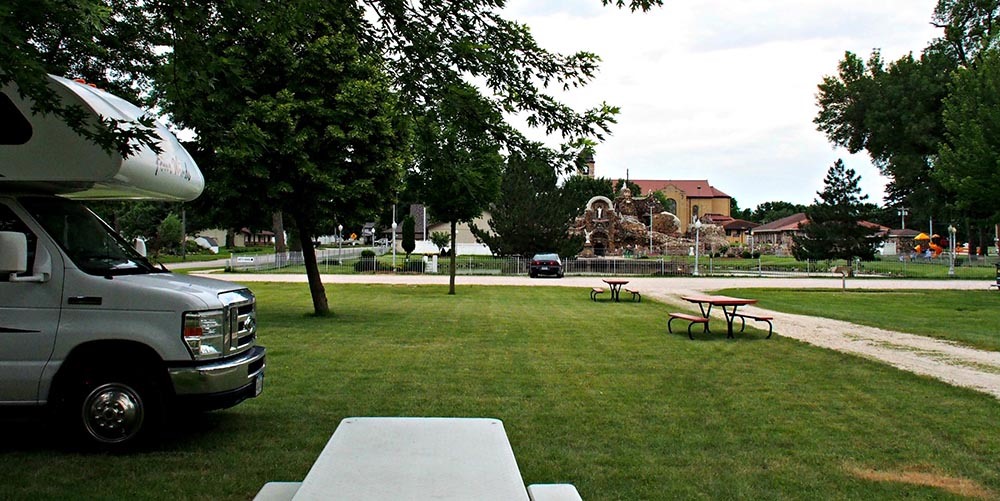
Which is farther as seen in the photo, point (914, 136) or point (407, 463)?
point (914, 136)

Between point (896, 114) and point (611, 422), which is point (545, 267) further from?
point (611, 422)

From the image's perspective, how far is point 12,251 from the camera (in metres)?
5.63

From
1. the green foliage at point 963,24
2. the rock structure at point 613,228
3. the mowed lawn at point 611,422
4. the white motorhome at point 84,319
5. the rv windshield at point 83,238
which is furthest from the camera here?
the rock structure at point 613,228

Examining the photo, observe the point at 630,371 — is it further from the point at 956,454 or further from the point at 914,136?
the point at 914,136

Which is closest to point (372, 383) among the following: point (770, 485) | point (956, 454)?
point (770, 485)

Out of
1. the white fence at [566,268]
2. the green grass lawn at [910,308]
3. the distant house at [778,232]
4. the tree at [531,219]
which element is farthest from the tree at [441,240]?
the distant house at [778,232]

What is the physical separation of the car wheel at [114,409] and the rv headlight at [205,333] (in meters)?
0.47

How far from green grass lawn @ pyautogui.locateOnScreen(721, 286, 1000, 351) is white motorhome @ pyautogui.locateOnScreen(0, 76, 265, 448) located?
540 inches

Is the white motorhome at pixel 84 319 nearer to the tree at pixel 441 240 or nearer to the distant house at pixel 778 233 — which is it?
the tree at pixel 441 240

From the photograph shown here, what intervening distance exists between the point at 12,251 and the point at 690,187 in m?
160

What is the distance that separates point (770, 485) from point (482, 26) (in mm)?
4500

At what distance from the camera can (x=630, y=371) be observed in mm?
10766

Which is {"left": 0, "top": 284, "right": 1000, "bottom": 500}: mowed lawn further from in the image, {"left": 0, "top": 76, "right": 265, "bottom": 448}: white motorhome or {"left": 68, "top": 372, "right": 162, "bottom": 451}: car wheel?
{"left": 0, "top": 76, "right": 265, "bottom": 448}: white motorhome

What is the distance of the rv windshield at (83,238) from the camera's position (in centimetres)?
617
